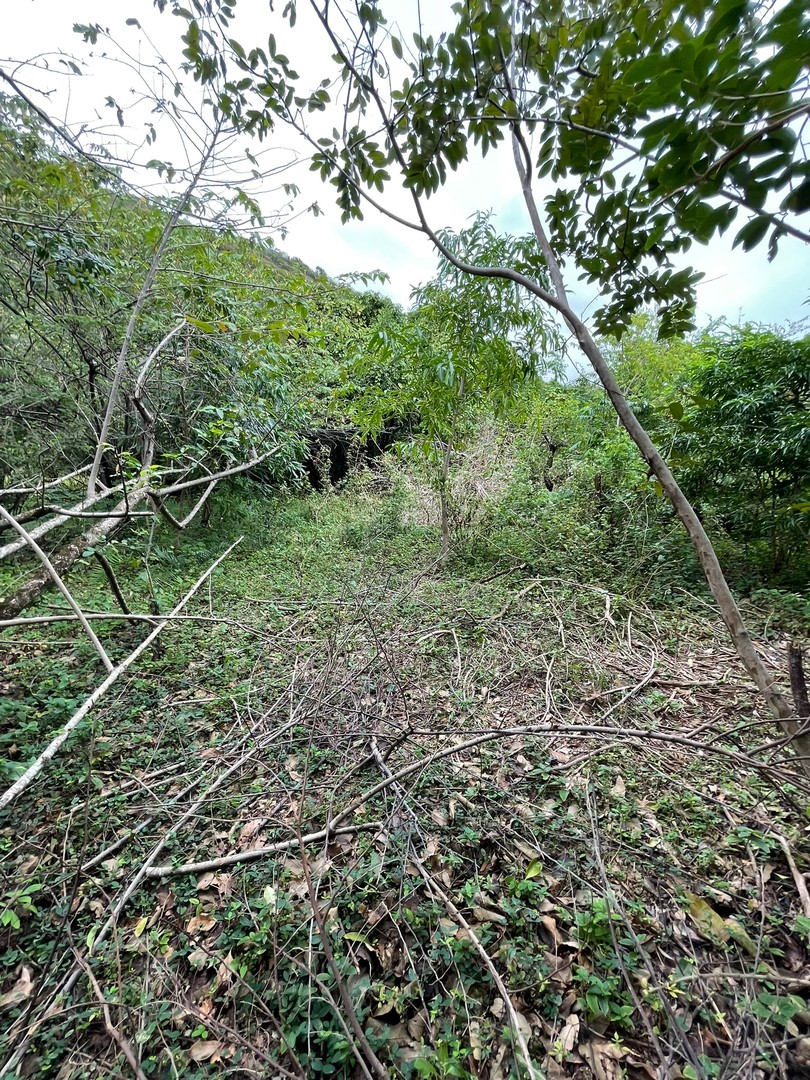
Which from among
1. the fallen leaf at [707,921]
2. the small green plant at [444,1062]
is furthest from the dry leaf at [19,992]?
the fallen leaf at [707,921]

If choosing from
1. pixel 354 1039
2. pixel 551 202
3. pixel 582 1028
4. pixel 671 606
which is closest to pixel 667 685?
pixel 671 606

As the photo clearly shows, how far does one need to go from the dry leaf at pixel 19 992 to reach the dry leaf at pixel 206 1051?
0.60 metres

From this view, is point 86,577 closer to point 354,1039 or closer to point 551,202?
point 354,1039

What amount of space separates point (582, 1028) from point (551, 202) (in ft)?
8.20

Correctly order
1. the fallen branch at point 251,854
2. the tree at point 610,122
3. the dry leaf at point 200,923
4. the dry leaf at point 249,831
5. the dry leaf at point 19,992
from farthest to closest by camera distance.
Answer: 1. the dry leaf at point 249,831
2. the fallen branch at point 251,854
3. the dry leaf at point 200,923
4. the dry leaf at point 19,992
5. the tree at point 610,122

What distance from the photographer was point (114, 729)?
212 centimetres

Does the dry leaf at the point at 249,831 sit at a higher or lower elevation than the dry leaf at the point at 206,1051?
higher

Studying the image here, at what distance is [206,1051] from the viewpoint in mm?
1002

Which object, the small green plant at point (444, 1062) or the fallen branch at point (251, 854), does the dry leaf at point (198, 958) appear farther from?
the small green plant at point (444, 1062)

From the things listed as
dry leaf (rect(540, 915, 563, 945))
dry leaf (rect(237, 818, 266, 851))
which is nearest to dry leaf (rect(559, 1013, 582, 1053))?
dry leaf (rect(540, 915, 563, 945))

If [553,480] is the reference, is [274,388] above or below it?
above

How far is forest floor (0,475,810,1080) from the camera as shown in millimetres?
988

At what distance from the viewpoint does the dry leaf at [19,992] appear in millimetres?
1137

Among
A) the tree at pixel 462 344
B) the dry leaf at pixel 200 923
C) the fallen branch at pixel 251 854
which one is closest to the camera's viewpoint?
the dry leaf at pixel 200 923
